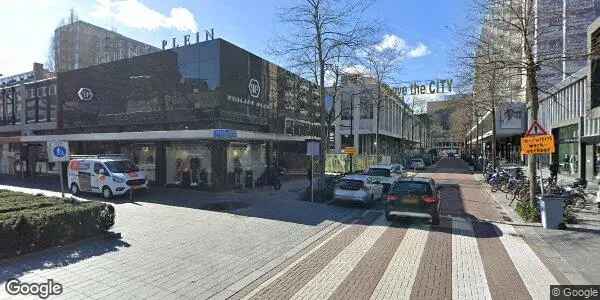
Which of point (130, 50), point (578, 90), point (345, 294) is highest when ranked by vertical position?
point (130, 50)

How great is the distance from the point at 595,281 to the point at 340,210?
8151 millimetres

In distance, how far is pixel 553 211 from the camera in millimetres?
9711

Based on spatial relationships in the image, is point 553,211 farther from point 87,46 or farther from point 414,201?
point 87,46

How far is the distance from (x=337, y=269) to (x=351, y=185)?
7.59 m

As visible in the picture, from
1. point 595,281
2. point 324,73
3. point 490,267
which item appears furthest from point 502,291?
point 324,73

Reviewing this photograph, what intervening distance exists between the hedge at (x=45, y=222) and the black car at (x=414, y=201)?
789 centimetres

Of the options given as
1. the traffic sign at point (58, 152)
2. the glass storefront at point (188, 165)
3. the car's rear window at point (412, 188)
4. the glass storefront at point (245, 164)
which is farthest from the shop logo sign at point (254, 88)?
the car's rear window at point (412, 188)

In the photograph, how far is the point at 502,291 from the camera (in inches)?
219

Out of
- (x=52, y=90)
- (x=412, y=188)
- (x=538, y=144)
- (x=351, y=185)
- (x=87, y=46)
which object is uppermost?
(x=87, y=46)

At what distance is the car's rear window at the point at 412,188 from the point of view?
1054cm

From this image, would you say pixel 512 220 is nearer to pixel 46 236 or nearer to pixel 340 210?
pixel 340 210

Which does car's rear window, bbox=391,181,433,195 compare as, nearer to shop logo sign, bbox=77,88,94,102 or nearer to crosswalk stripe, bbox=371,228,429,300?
crosswalk stripe, bbox=371,228,429,300

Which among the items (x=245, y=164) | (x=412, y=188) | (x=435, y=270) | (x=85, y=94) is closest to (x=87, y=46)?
(x=85, y=94)

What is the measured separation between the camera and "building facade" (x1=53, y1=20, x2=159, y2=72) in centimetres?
5231
